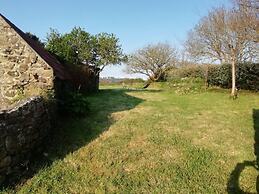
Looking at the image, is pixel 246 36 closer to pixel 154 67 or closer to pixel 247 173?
pixel 247 173

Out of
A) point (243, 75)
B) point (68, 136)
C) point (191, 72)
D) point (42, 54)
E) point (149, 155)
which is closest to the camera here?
point (149, 155)

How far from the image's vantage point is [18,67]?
372 inches

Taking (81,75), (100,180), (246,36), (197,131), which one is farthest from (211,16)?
(100,180)

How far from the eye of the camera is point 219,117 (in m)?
12.5

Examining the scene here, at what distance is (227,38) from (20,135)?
16911 millimetres

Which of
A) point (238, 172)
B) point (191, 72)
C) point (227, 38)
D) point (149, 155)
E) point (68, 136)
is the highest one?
point (227, 38)

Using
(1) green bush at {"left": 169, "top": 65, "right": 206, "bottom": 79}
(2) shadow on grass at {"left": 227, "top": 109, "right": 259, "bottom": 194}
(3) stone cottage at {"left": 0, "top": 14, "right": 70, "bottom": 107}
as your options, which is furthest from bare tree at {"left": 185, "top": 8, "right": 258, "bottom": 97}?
(3) stone cottage at {"left": 0, "top": 14, "right": 70, "bottom": 107}

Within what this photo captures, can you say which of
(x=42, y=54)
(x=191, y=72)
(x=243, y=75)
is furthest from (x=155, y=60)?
(x=42, y=54)

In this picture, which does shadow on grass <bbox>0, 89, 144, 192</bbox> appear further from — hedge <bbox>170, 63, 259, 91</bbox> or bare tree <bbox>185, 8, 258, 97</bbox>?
hedge <bbox>170, 63, 259, 91</bbox>

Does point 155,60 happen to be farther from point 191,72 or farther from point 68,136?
point 68,136

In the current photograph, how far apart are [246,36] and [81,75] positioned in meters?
10.6

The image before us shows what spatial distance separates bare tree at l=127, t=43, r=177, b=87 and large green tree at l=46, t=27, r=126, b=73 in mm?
14029

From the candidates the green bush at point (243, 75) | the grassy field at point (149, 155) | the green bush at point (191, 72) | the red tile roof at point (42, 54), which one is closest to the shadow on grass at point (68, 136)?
the grassy field at point (149, 155)

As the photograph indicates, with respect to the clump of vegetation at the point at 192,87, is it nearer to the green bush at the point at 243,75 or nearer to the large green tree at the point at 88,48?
the green bush at the point at 243,75
